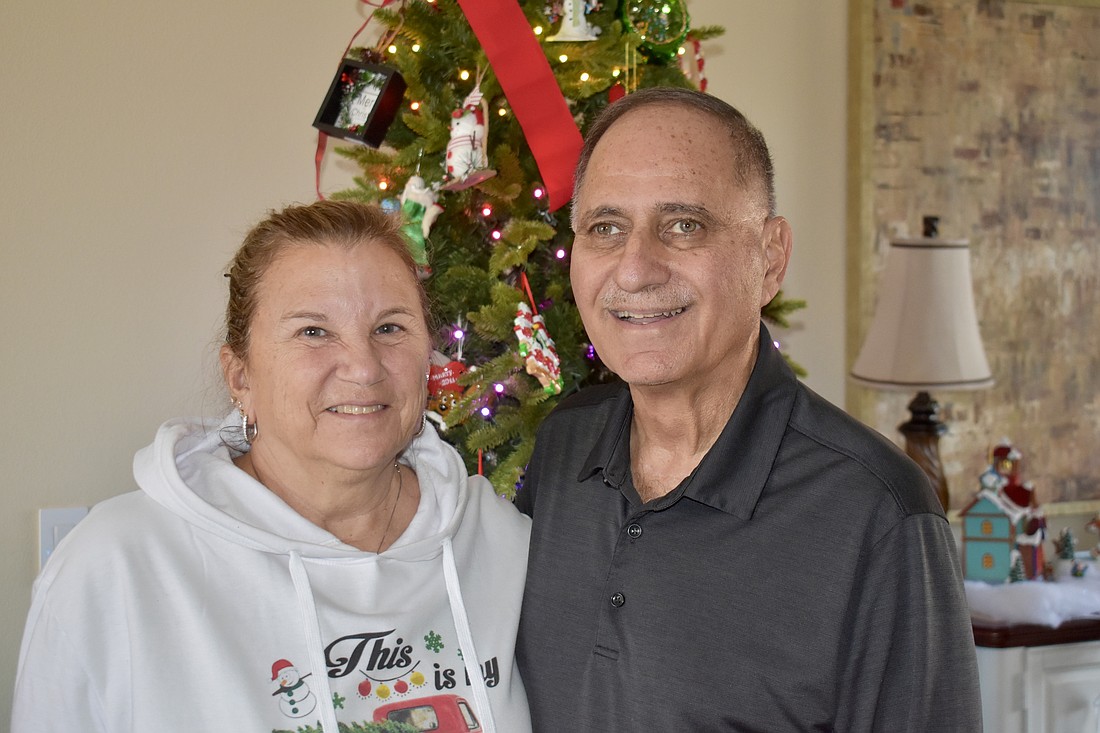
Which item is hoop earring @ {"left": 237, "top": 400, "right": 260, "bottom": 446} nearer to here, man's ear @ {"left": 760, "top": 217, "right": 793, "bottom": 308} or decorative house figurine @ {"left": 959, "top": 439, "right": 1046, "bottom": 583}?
man's ear @ {"left": 760, "top": 217, "right": 793, "bottom": 308}

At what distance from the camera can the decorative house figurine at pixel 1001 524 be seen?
2822 mm

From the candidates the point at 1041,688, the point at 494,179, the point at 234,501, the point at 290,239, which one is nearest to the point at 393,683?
the point at 234,501

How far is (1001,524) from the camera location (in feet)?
9.25

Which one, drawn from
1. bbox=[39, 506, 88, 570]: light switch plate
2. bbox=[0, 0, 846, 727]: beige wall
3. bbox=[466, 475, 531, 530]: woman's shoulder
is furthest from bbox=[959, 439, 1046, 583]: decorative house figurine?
bbox=[39, 506, 88, 570]: light switch plate

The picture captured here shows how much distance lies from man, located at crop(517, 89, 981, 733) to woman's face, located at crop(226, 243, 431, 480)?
0.31 metres

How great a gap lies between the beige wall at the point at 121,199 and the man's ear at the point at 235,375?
0.90 m

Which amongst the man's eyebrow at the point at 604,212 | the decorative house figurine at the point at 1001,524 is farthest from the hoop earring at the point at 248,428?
the decorative house figurine at the point at 1001,524

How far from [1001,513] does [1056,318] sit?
89cm

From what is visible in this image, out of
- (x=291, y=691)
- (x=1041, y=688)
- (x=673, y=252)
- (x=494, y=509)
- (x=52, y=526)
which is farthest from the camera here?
(x=1041, y=688)

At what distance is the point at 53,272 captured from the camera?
2402mm

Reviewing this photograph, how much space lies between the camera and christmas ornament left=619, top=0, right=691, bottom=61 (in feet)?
6.90

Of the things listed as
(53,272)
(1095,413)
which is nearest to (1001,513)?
(1095,413)

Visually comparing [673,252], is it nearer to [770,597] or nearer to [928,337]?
[770,597]

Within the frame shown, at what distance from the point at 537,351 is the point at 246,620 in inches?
30.1
